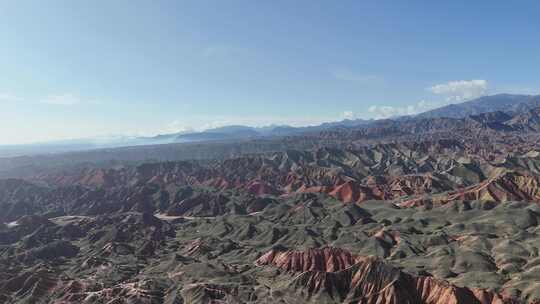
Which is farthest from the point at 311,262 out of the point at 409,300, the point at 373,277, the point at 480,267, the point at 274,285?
the point at 480,267

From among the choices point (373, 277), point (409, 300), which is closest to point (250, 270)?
point (373, 277)

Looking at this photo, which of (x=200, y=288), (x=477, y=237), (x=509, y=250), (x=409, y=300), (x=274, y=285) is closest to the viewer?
(x=409, y=300)

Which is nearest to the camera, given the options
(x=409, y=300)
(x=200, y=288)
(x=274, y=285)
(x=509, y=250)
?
(x=409, y=300)

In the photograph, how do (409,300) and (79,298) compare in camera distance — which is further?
(79,298)

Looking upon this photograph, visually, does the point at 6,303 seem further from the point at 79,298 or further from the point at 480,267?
the point at 480,267

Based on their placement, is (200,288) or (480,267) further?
(480,267)

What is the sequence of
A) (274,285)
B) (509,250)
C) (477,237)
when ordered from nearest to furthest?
1. (274,285)
2. (509,250)
3. (477,237)

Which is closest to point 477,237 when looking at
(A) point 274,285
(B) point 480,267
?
(B) point 480,267

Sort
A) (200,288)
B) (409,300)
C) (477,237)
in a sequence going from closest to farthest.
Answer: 1. (409,300)
2. (200,288)
3. (477,237)

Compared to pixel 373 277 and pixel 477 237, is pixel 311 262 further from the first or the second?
pixel 477 237
